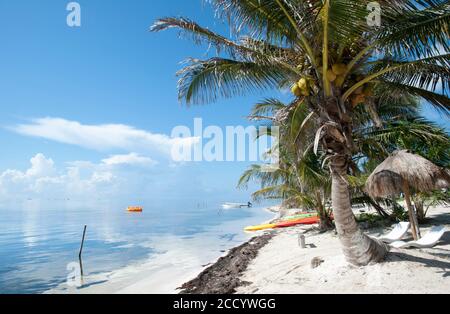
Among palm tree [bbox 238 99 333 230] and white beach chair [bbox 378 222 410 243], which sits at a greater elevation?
palm tree [bbox 238 99 333 230]

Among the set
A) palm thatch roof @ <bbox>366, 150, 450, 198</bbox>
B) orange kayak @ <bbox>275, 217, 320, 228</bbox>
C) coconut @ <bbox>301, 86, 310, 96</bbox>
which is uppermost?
coconut @ <bbox>301, 86, 310, 96</bbox>

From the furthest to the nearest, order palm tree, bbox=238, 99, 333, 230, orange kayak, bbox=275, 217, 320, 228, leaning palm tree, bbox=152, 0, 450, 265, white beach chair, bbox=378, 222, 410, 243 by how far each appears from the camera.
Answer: orange kayak, bbox=275, 217, 320, 228 → white beach chair, bbox=378, 222, 410, 243 → palm tree, bbox=238, 99, 333, 230 → leaning palm tree, bbox=152, 0, 450, 265

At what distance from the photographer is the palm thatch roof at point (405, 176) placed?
7.38m

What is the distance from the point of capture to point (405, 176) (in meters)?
7.48

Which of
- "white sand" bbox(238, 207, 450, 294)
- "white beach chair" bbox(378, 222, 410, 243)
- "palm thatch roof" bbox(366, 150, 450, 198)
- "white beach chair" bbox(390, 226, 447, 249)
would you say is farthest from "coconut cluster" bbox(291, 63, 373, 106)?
"white beach chair" bbox(378, 222, 410, 243)

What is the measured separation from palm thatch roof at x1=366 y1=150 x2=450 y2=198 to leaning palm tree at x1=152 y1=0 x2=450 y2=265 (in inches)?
86.7

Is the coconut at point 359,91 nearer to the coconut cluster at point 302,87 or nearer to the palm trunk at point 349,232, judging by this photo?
the coconut cluster at point 302,87

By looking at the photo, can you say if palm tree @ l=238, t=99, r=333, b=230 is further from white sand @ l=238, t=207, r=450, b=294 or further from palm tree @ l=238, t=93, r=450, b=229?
white sand @ l=238, t=207, r=450, b=294

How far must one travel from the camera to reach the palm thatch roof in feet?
24.2

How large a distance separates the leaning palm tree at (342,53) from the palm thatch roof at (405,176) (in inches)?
86.7

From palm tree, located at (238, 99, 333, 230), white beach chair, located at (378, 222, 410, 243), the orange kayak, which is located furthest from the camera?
the orange kayak

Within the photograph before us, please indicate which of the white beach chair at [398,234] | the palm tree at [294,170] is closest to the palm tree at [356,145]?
the palm tree at [294,170]

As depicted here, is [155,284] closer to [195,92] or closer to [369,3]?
[195,92]
